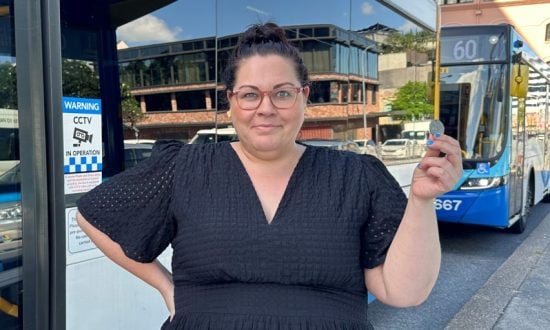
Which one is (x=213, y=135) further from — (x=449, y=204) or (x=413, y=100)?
(x=449, y=204)

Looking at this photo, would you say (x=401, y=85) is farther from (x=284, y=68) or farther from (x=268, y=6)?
(x=284, y=68)

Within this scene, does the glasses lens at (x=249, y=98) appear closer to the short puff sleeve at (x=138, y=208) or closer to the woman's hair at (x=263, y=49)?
the woman's hair at (x=263, y=49)

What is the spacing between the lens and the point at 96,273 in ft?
5.90

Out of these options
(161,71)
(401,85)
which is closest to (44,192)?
(161,71)

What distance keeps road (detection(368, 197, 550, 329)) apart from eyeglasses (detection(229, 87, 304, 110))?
3.36m

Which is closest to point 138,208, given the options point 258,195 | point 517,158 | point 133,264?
point 133,264

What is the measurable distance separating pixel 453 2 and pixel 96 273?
31.1 m

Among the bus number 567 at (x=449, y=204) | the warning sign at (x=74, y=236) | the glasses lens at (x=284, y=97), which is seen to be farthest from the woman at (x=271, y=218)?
the bus number 567 at (x=449, y=204)

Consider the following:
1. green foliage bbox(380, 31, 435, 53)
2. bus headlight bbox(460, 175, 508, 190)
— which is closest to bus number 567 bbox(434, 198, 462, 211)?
bus headlight bbox(460, 175, 508, 190)

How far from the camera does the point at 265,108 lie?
1.39 meters

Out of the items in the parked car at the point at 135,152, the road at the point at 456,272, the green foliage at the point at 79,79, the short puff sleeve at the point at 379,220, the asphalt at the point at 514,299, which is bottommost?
the road at the point at 456,272

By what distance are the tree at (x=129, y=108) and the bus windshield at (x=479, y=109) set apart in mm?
5647

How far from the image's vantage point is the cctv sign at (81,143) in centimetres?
166

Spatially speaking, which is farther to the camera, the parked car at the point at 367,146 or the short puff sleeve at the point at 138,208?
the parked car at the point at 367,146
